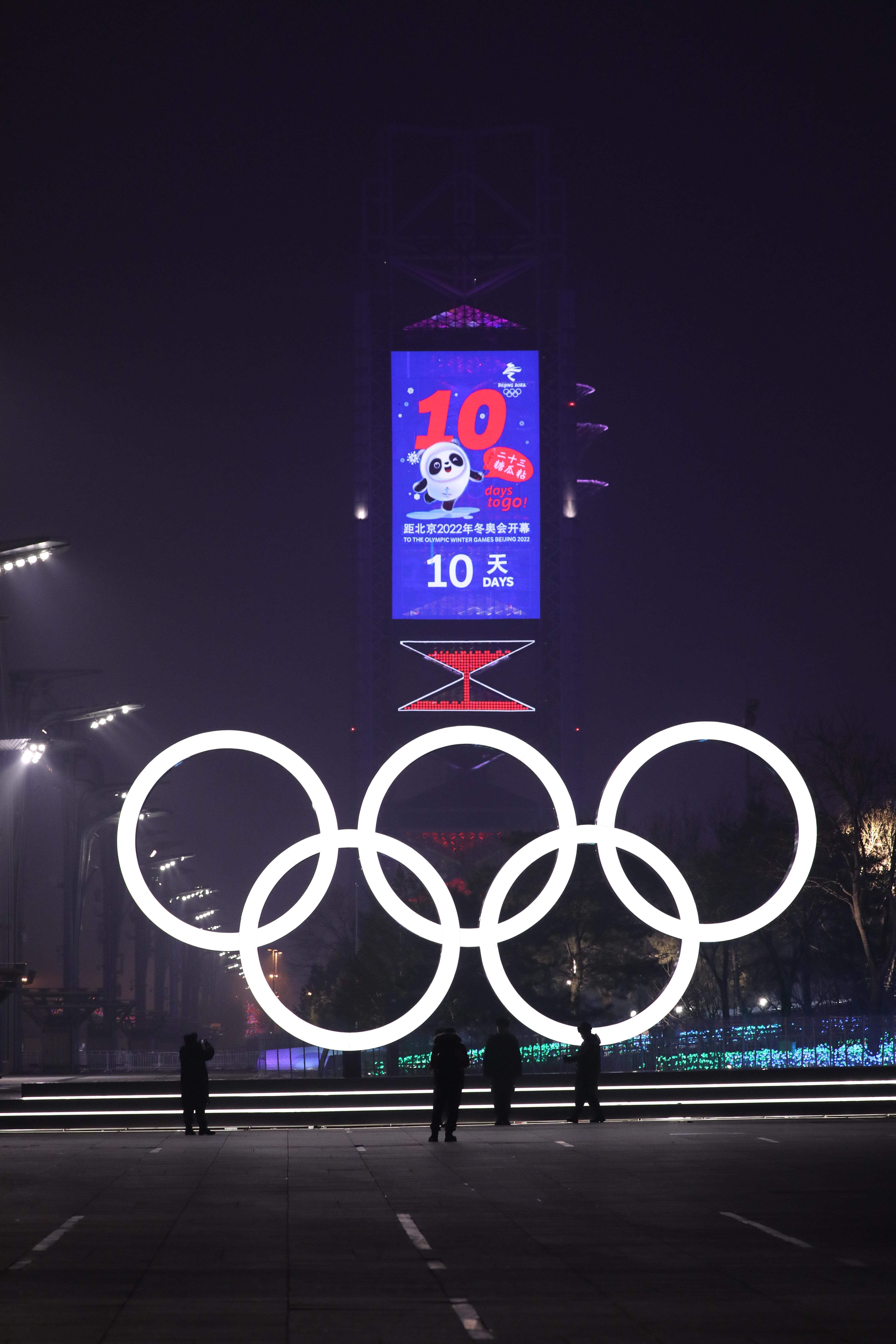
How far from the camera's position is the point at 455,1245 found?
11406 mm

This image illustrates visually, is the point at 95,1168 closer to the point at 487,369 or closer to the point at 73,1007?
the point at 73,1007

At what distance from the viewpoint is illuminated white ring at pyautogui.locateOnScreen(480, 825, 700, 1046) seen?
2552 centimetres

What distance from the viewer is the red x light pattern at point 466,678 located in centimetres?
6881

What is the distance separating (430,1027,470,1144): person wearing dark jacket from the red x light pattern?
1890 inches

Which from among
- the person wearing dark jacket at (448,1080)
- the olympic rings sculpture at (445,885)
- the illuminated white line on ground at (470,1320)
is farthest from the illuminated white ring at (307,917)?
the illuminated white line on ground at (470,1320)

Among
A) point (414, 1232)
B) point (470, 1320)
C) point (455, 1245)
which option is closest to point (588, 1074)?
point (414, 1232)

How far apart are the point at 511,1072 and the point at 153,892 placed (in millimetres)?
55540

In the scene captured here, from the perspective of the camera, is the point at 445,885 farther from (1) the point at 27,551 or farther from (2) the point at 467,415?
(2) the point at 467,415

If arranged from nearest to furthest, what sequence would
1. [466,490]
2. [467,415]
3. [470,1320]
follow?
[470,1320] → [466,490] → [467,415]

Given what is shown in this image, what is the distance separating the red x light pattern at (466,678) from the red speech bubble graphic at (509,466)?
661cm

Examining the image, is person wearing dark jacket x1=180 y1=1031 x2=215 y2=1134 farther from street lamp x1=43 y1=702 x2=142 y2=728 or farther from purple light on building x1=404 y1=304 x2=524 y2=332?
purple light on building x1=404 y1=304 x2=524 y2=332

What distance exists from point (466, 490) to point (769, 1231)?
189ft

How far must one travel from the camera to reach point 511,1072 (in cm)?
2222

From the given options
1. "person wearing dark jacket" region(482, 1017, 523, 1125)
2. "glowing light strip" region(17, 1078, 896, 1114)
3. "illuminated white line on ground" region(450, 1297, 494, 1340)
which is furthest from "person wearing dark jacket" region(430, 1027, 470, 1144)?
"illuminated white line on ground" region(450, 1297, 494, 1340)
